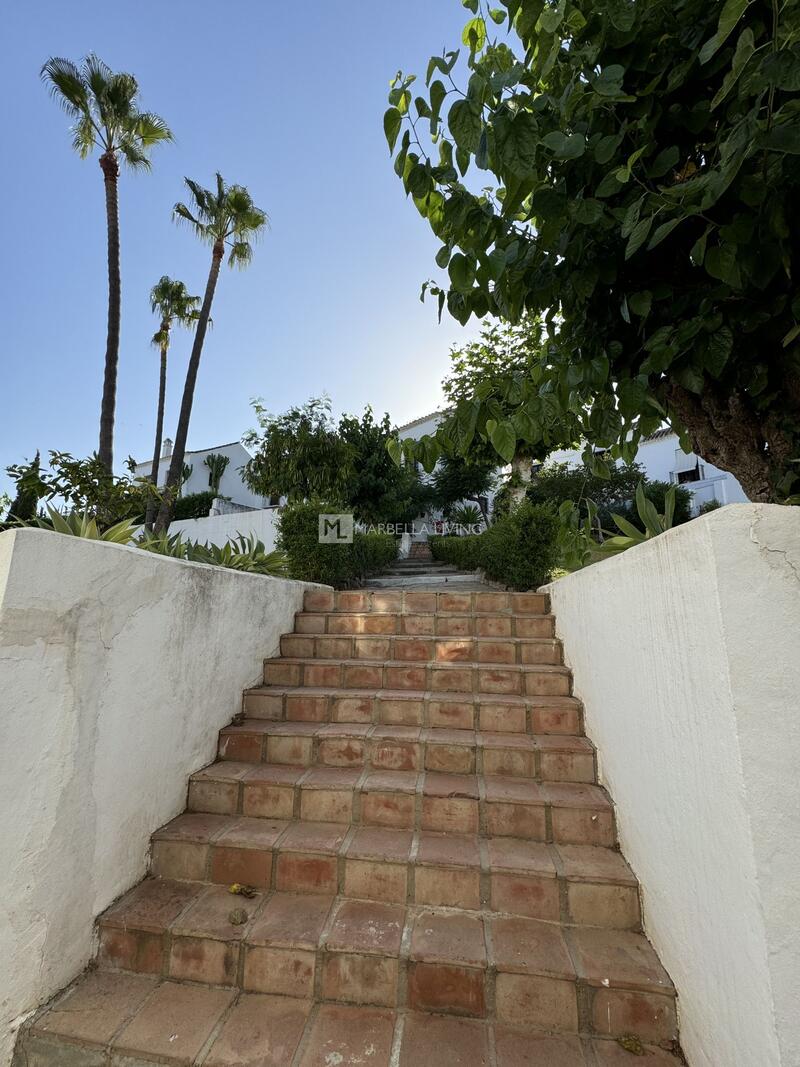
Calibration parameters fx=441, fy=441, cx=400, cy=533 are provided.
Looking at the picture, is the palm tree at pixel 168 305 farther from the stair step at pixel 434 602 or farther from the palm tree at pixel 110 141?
the stair step at pixel 434 602

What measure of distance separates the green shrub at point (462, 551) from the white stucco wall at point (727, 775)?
7.26 meters

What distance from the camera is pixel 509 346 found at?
12.6 m

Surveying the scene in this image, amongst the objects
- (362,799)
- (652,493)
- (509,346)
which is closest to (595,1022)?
(362,799)

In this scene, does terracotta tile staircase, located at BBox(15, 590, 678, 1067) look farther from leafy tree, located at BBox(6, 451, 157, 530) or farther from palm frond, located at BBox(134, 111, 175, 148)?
palm frond, located at BBox(134, 111, 175, 148)

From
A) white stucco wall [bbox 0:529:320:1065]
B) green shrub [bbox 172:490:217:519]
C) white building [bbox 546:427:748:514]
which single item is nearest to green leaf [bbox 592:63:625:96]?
white stucco wall [bbox 0:529:320:1065]

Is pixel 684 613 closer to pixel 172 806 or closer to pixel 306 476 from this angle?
pixel 172 806

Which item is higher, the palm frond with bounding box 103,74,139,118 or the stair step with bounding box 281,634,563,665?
the palm frond with bounding box 103,74,139,118

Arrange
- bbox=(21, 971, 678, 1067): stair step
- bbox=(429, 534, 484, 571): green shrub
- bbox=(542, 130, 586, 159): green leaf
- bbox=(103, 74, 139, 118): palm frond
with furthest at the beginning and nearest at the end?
bbox=(429, 534, 484, 571): green shrub → bbox=(103, 74, 139, 118): palm frond → bbox=(21, 971, 678, 1067): stair step → bbox=(542, 130, 586, 159): green leaf

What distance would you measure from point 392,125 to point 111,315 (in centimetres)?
1040

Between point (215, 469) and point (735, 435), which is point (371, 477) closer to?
point (735, 435)

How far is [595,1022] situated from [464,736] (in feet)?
3.86

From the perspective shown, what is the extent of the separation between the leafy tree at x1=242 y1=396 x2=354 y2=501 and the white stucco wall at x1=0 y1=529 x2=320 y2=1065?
26.4 ft

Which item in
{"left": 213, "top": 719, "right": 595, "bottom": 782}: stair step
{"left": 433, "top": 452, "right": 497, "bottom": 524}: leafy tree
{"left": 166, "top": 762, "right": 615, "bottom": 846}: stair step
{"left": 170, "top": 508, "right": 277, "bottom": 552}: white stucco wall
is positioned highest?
{"left": 433, "top": 452, "right": 497, "bottom": 524}: leafy tree

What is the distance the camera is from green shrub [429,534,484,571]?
9.59m
